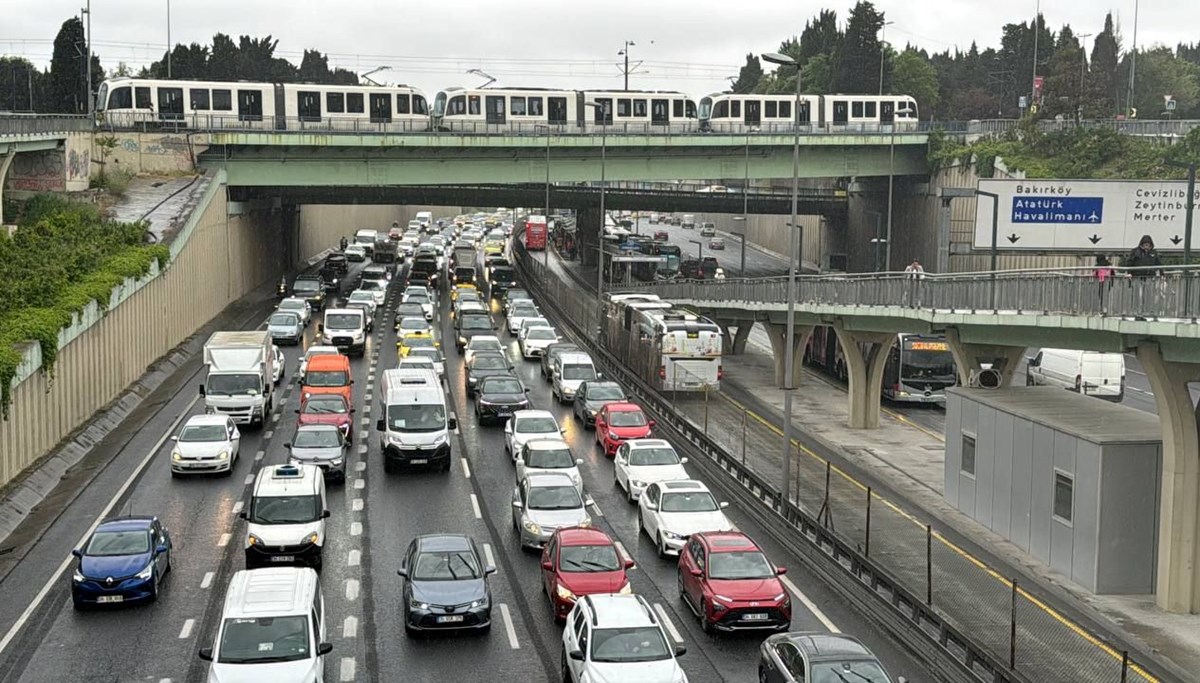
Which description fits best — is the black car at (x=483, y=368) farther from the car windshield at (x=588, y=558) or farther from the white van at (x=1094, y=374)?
the car windshield at (x=588, y=558)

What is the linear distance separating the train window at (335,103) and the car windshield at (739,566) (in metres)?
58.7

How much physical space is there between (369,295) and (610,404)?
34172 mm

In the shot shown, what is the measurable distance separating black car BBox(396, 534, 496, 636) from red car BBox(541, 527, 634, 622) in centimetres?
134

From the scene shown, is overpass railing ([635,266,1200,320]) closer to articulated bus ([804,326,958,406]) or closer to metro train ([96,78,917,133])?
articulated bus ([804,326,958,406])

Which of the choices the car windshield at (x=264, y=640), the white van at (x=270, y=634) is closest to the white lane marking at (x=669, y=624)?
the white van at (x=270, y=634)

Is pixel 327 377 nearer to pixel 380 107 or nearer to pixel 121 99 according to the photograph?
pixel 380 107

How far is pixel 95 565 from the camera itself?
26922 millimetres

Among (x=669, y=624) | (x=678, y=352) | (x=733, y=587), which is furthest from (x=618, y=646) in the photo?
(x=678, y=352)

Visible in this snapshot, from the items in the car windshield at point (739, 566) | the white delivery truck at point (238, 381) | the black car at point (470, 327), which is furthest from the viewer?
the black car at point (470, 327)

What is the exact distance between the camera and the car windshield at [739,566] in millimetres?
25995

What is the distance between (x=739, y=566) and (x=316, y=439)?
52.2 feet

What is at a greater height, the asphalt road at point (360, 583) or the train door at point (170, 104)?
the train door at point (170, 104)

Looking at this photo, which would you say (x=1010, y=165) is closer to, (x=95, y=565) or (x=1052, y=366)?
(x=1052, y=366)

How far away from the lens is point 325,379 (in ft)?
157
